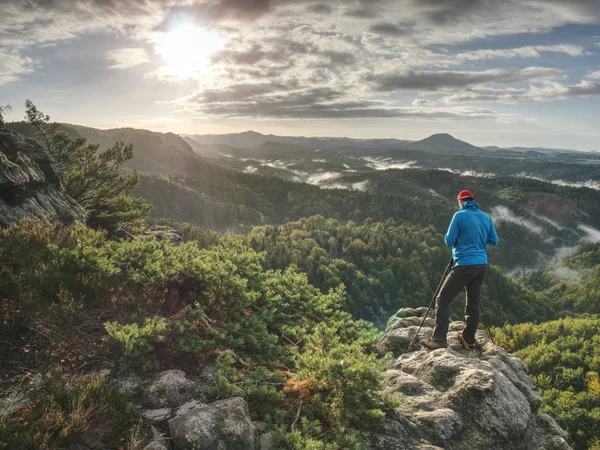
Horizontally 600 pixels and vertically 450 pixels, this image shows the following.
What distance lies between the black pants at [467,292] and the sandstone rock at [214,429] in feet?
20.5

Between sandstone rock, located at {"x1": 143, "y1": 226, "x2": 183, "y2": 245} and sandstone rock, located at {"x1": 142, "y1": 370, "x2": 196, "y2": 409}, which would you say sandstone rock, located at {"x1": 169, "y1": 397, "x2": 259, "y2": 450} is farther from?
sandstone rock, located at {"x1": 143, "y1": 226, "x2": 183, "y2": 245}

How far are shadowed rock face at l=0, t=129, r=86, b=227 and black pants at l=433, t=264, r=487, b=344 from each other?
12573mm

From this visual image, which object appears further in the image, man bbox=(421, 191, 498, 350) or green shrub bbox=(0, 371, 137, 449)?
man bbox=(421, 191, 498, 350)

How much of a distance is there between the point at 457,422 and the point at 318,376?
Result: 130 inches

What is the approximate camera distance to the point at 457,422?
727 cm

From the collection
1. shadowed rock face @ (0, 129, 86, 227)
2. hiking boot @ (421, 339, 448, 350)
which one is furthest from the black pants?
shadowed rock face @ (0, 129, 86, 227)

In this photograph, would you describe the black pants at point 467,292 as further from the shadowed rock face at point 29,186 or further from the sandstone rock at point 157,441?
the shadowed rock face at point 29,186

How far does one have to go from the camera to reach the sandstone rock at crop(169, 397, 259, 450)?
16.6 ft

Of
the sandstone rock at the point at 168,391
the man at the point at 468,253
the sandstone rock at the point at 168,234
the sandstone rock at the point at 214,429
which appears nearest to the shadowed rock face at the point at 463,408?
the man at the point at 468,253

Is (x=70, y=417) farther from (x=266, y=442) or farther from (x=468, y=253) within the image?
(x=468, y=253)

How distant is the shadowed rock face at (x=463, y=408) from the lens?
22.8 ft

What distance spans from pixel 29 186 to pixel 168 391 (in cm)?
1087

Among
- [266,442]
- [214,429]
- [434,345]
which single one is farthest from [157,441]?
[434,345]

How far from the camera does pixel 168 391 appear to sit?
602 centimetres
